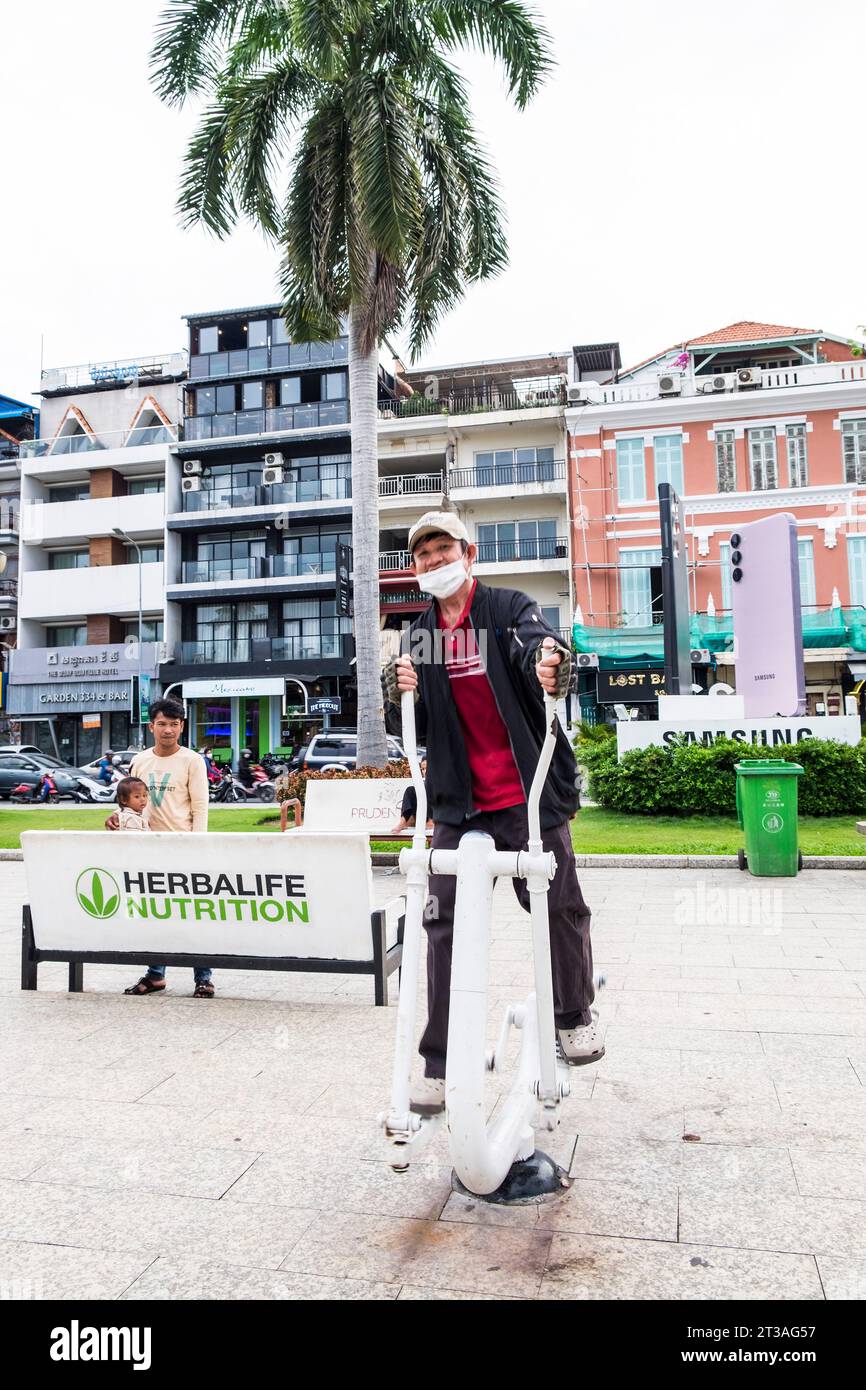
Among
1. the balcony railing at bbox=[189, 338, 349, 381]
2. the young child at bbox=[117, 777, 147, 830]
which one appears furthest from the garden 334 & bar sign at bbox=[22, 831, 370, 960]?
the balcony railing at bbox=[189, 338, 349, 381]

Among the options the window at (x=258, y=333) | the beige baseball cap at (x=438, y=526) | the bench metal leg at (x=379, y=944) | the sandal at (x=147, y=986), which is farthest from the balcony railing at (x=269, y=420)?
the beige baseball cap at (x=438, y=526)

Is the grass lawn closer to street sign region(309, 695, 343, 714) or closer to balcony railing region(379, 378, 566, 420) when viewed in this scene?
street sign region(309, 695, 343, 714)

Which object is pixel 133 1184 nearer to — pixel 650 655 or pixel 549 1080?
pixel 549 1080

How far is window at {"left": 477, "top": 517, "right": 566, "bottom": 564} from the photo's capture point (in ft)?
109

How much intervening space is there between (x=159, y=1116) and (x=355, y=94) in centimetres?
1449

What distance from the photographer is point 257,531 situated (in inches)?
1496

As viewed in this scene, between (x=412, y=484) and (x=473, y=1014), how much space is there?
113ft

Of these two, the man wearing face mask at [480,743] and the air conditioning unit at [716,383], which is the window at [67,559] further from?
the man wearing face mask at [480,743]

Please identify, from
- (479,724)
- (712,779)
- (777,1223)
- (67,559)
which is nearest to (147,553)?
(67,559)

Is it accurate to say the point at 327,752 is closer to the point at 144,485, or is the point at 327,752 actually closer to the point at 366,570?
the point at 366,570

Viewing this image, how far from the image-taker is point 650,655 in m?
29.2

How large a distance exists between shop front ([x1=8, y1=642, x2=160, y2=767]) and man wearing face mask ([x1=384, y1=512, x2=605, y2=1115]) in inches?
1380

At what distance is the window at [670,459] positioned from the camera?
103 ft
